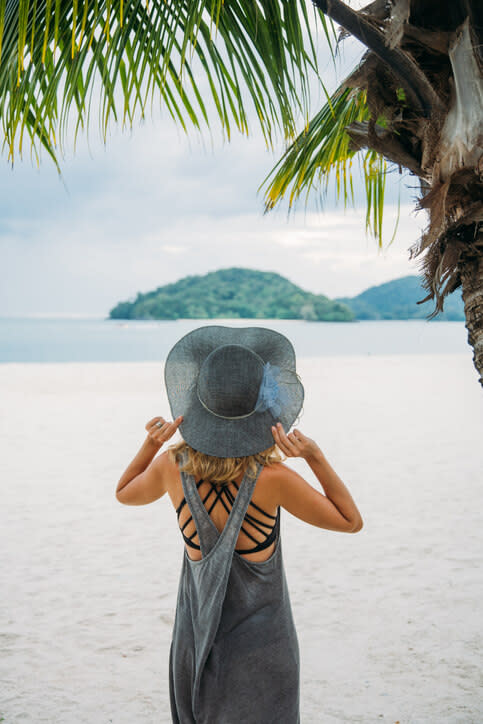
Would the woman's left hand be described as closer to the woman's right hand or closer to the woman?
the woman

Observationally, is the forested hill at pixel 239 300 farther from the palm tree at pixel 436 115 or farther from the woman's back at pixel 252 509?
the woman's back at pixel 252 509

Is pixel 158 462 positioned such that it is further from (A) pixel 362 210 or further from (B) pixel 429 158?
(A) pixel 362 210

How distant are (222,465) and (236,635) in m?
0.53

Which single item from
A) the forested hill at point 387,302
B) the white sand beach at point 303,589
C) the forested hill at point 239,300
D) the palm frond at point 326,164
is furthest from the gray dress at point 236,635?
the forested hill at point 239,300

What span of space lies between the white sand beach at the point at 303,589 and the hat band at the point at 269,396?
7.47 ft

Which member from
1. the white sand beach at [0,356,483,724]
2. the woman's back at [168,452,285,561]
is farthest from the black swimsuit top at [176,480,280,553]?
the white sand beach at [0,356,483,724]

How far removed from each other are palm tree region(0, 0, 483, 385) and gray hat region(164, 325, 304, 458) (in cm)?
96

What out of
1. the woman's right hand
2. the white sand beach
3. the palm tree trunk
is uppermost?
the palm tree trunk

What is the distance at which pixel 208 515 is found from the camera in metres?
2.01

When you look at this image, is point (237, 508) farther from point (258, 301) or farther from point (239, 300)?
point (239, 300)

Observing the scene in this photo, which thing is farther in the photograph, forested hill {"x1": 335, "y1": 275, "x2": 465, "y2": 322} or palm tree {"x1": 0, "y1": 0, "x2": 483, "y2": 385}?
forested hill {"x1": 335, "y1": 275, "x2": 465, "y2": 322}

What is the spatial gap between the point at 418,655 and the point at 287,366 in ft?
9.62

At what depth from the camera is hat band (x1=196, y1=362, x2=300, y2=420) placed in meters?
1.97

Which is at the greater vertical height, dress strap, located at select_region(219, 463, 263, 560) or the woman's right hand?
the woman's right hand
